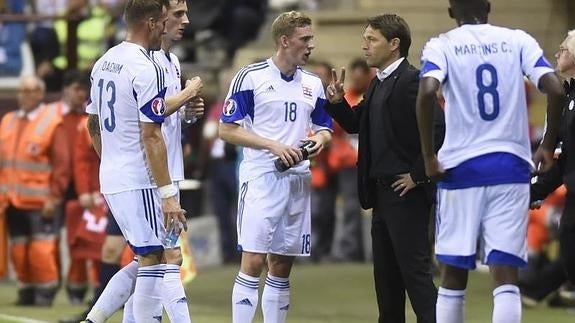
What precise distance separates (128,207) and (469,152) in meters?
2.34

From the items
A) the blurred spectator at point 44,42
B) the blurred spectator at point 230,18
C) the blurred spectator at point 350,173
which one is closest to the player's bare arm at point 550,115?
the blurred spectator at point 350,173

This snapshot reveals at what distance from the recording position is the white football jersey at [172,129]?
10.4 m

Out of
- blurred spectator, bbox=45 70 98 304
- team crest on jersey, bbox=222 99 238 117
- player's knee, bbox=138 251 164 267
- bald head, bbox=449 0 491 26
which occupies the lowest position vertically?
blurred spectator, bbox=45 70 98 304

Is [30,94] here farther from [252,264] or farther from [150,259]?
[150,259]

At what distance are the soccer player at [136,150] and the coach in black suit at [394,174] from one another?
1214mm

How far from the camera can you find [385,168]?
1003 cm

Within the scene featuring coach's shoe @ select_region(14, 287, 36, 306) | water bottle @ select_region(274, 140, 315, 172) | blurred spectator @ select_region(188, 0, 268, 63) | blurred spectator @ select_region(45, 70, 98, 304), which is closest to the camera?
water bottle @ select_region(274, 140, 315, 172)

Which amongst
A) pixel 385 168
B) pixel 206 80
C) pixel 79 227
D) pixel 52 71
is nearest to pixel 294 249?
pixel 385 168

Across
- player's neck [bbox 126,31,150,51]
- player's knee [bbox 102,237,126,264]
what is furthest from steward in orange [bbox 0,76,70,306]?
player's neck [bbox 126,31,150,51]

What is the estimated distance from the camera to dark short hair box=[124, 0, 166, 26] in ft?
32.4

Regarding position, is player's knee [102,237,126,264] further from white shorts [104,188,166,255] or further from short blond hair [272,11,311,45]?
white shorts [104,188,166,255]

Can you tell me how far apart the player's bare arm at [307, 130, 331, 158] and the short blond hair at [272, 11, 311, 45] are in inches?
27.3

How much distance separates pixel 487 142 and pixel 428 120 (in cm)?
35

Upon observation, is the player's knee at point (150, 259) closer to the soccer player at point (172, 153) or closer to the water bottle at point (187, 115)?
the soccer player at point (172, 153)
